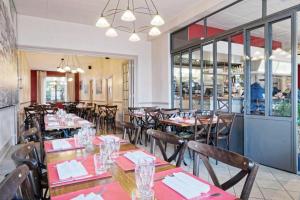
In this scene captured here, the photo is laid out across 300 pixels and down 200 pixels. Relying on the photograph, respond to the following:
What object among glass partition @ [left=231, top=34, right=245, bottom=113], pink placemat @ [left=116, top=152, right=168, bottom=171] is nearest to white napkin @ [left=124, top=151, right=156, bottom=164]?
pink placemat @ [left=116, top=152, right=168, bottom=171]

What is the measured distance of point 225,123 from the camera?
13.1 feet

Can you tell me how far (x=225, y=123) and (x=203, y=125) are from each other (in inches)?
15.6

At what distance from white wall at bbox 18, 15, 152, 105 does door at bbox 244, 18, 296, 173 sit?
3958mm

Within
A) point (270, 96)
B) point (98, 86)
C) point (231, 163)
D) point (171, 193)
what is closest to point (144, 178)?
point (171, 193)

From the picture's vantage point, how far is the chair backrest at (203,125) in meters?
3.93

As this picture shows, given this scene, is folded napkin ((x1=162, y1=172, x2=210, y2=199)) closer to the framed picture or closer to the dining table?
the dining table

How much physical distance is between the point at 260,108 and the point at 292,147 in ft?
2.84

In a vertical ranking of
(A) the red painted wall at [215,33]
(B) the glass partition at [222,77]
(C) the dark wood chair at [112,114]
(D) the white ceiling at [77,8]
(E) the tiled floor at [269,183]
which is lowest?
(E) the tiled floor at [269,183]

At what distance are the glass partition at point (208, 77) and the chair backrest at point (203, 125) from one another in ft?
4.02

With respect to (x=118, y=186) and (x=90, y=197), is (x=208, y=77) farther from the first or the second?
(x=90, y=197)

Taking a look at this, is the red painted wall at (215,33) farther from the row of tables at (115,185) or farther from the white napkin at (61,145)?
the white napkin at (61,145)

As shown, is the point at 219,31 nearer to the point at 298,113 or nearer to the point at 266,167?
the point at 298,113

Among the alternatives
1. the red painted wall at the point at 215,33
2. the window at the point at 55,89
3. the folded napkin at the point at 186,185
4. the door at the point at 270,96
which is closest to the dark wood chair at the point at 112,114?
the red painted wall at the point at 215,33

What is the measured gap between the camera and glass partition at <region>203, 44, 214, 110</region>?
17.2 feet
